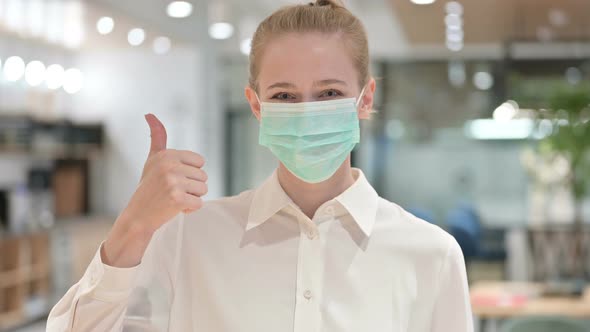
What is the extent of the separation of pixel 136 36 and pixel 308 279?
557cm

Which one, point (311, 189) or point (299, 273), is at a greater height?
point (311, 189)

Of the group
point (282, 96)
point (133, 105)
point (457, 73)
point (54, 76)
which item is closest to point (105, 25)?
point (133, 105)

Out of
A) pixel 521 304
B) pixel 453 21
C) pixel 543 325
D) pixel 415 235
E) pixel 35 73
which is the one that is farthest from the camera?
pixel 35 73

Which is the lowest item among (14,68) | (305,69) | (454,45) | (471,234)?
(471,234)

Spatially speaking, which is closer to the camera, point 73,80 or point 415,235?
point 415,235

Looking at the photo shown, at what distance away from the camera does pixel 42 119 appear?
7.27m

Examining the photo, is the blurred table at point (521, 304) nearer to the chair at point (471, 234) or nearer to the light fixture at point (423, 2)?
the chair at point (471, 234)

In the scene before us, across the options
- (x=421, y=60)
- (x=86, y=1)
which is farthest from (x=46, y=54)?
(x=421, y=60)

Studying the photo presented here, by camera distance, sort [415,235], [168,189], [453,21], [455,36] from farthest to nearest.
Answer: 1. [455,36]
2. [453,21]
3. [415,235]
4. [168,189]

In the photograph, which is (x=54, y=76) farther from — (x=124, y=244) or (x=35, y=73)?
(x=124, y=244)

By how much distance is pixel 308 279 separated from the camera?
1.30 metres

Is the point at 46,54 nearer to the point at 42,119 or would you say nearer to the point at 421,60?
the point at 42,119

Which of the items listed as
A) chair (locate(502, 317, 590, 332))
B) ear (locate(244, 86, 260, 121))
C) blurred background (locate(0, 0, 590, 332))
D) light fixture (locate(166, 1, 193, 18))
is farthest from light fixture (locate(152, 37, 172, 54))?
ear (locate(244, 86, 260, 121))

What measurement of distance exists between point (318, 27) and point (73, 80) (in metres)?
6.94
